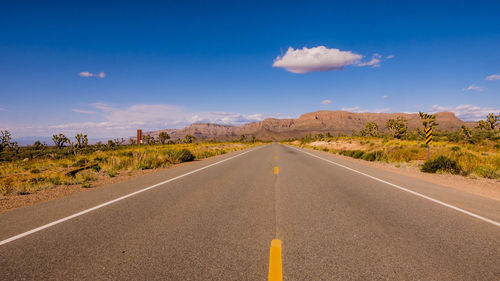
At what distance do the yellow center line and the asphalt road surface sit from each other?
6 cm

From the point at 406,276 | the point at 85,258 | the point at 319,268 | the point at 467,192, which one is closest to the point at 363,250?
the point at 406,276

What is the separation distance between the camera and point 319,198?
6.13m

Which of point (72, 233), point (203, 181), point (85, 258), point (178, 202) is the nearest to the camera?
point (85, 258)

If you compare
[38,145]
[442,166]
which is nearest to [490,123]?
[442,166]

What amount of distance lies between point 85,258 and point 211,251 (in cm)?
155

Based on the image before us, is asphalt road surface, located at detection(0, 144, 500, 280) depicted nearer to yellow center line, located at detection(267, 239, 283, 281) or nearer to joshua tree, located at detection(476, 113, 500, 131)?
yellow center line, located at detection(267, 239, 283, 281)

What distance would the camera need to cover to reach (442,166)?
11.5 m

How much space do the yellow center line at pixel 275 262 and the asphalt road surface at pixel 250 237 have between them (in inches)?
2.5

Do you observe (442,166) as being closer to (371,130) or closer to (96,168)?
(96,168)

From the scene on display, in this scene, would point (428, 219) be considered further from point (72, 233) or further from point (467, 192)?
point (72, 233)

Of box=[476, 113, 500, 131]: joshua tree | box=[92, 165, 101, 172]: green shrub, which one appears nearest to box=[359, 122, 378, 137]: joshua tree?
box=[476, 113, 500, 131]: joshua tree

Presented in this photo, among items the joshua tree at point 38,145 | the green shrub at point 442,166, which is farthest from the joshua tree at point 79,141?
the green shrub at point 442,166

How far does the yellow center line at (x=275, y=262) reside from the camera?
2.53 meters

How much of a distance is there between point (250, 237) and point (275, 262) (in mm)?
835
